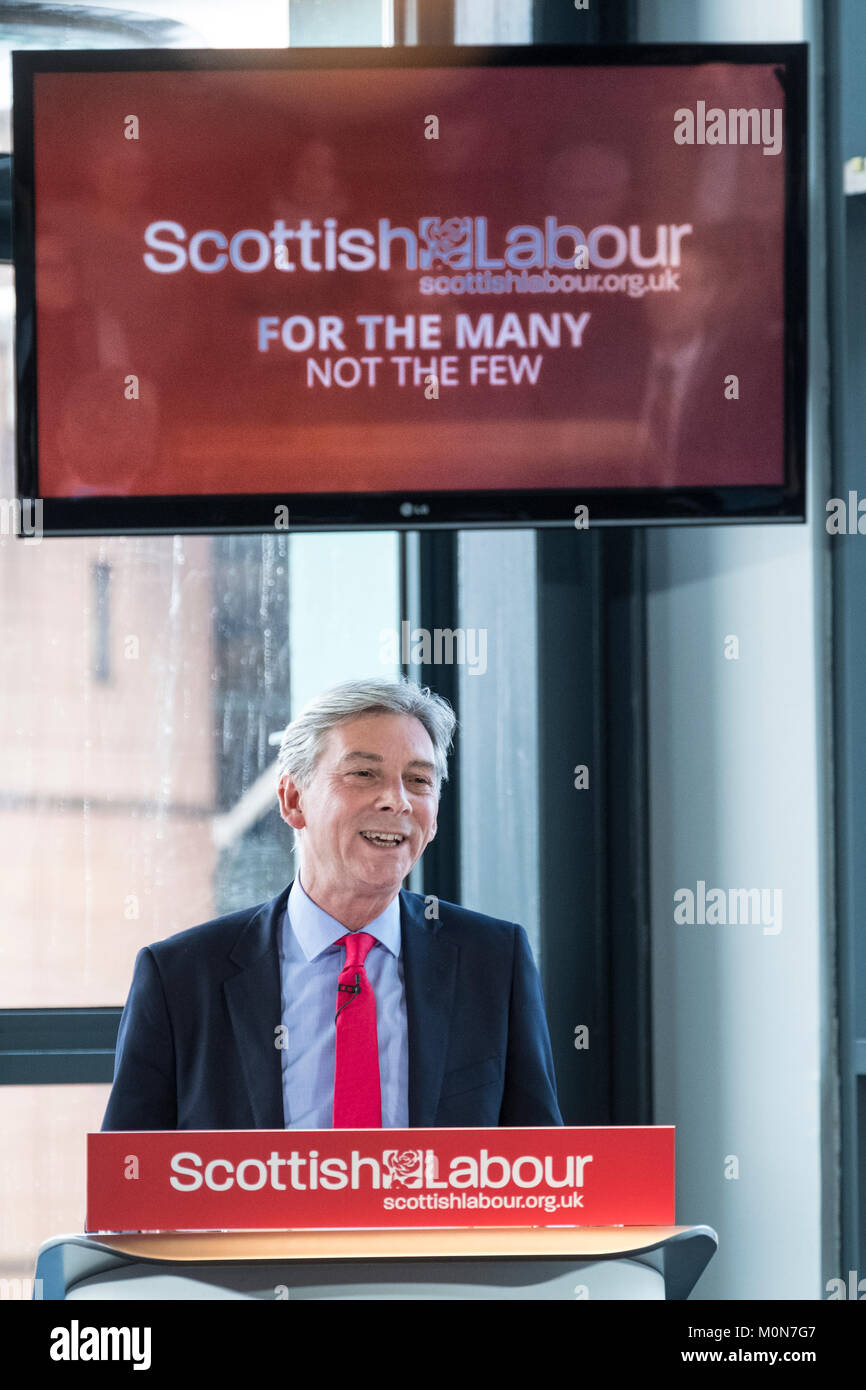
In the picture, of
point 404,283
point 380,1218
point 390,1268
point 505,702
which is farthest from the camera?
point 505,702

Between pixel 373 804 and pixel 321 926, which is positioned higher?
pixel 373 804

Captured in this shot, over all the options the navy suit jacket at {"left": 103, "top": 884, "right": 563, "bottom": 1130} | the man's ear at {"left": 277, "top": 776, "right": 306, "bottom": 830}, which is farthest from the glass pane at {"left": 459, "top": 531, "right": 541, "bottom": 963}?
the man's ear at {"left": 277, "top": 776, "right": 306, "bottom": 830}

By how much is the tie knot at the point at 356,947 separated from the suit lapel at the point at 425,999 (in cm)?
6

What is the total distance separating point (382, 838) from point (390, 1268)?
987 mm

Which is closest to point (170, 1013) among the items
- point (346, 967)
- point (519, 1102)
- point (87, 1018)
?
point (346, 967)

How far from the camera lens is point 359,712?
1960 mm

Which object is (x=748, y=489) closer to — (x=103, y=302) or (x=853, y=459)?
(x=853, y=459)

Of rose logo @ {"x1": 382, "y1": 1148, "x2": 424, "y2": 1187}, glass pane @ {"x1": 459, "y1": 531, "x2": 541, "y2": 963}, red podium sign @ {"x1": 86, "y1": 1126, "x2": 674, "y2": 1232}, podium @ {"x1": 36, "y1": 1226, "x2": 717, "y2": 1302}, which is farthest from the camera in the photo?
glass pane @ {"x1": 459, "y1": 531, "x2": 541, "y2": 963}

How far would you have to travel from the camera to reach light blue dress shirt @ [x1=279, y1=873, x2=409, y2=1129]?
1.90 metres

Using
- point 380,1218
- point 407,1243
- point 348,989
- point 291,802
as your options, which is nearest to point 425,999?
point 348,989

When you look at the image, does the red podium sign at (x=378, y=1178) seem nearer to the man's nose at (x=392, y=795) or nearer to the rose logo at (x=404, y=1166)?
the rose logo at (x=404, y=1166)

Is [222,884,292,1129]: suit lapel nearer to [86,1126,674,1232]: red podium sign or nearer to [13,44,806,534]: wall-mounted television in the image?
[86,1126,674,1232]: red podium sign

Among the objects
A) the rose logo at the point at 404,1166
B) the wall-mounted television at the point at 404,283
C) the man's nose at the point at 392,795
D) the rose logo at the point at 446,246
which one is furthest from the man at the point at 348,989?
the rose logo at the point at 446,246

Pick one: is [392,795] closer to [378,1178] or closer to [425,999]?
[425,999]
